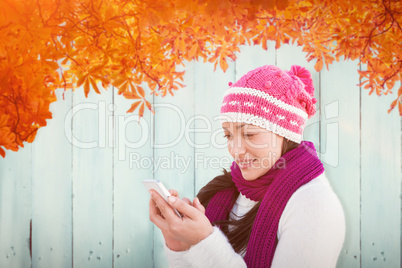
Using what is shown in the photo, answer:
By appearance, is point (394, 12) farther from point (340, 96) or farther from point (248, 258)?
point (248, 258)

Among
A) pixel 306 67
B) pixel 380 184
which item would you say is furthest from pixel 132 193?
pixel 380 184

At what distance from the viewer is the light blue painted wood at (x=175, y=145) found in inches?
78.9

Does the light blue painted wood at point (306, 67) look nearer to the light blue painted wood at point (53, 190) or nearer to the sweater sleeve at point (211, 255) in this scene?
the sweater sleeve at point (211, 255)

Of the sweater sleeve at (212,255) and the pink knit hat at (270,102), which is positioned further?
the pink knit hat at (270,102)

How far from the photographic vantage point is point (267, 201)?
4.08 ft

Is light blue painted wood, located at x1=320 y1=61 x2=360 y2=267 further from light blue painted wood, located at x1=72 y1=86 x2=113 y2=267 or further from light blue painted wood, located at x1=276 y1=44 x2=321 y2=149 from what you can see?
light blue painted wood, located at x1=72 y1=86 x2=113 y2=267

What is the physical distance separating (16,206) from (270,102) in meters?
1.57

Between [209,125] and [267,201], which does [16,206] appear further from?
[267,201]

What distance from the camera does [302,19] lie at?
1.65 metres

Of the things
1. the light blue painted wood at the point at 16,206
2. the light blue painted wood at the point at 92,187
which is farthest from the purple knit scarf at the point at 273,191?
the light blue painted wood at the point at 16,206

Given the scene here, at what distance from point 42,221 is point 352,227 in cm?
169

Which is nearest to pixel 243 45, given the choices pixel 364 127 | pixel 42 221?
pixel 364 127

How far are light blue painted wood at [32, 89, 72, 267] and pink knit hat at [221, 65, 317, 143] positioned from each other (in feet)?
3.60

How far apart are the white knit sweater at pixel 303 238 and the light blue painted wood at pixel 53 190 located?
109 cm
